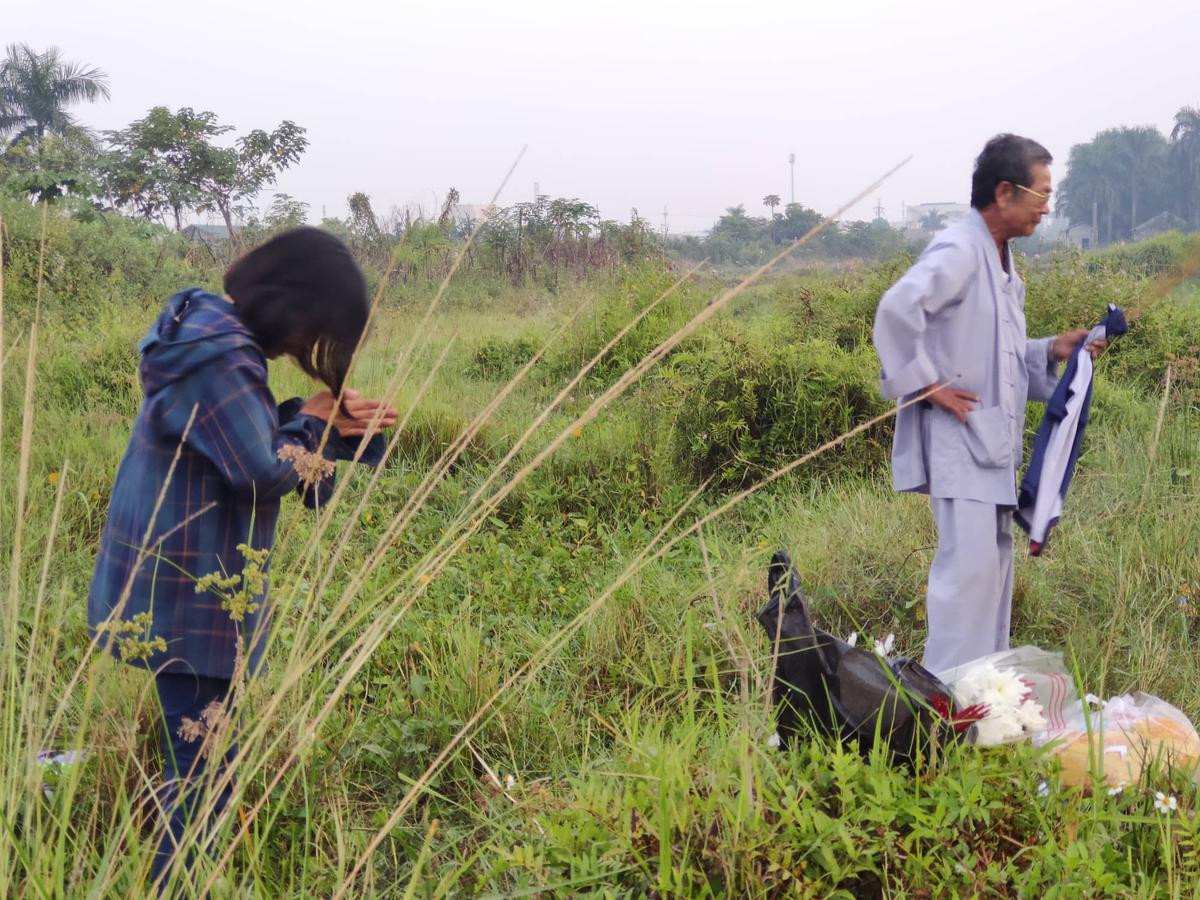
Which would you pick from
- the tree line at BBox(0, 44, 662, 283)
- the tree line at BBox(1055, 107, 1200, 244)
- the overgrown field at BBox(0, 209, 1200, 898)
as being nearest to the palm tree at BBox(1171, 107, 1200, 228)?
the tree line at BBox(1055, 107, 1200, 244)

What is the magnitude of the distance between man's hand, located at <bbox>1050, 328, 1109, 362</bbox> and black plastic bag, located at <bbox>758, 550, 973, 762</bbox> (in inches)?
50.5

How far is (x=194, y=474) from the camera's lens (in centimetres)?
195

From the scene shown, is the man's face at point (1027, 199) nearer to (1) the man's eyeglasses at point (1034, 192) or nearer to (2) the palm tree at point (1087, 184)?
(1) the man's eyeglasses at point (1034, 192)

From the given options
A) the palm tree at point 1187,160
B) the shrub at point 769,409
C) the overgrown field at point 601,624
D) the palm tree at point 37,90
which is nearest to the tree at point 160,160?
the overgrown field at point 601,624

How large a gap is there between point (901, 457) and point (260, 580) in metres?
2.15

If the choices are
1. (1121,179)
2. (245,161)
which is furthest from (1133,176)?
(245,161)

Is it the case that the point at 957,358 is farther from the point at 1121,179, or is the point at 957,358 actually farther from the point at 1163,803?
the point at 1121,179

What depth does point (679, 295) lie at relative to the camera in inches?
321

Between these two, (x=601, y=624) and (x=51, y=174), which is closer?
(x=601, y=624)

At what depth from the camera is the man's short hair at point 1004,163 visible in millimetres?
2881

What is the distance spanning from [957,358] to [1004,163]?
59cm

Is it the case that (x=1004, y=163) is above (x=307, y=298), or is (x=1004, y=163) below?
above

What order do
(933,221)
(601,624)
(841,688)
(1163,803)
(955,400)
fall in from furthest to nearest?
(933,221), (601,624), (955,400), (841,688), (1163,803)

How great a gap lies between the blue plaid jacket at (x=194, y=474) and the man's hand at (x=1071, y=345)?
2.28 meters
